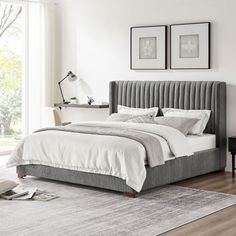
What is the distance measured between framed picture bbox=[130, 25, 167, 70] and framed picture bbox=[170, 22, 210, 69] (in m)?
0.14

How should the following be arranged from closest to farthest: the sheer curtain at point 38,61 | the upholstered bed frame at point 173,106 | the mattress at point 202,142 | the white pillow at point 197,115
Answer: the upholstered bed frame at point 173,106 → the mattress at point 202,142 → the white pillow at point 197,115 → the sheer curtain at point 38,61

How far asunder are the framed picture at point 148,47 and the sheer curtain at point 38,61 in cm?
145

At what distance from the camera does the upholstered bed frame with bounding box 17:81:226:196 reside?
19.5 ft

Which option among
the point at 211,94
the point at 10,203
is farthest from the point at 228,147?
the point at 10,203

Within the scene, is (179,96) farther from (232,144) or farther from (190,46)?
(232,144)

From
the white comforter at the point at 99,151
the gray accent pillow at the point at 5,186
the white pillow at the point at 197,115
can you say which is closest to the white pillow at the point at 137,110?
the white pillow at the point at 197,115

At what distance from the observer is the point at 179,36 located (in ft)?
24.6

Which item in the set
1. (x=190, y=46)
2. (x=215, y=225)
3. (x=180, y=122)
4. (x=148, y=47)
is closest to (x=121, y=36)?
(x=148, y=47)

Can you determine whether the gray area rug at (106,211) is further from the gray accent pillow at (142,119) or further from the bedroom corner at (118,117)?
the gray accent pillow at (142,119)

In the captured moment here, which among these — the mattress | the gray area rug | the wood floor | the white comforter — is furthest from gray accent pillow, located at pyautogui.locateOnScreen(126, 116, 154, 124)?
the wood floor

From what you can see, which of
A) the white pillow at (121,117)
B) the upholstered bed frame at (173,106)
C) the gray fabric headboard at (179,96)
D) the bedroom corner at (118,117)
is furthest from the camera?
the white pillow at (121,117)

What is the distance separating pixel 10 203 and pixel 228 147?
280 cm

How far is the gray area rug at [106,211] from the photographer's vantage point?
14.9 feet

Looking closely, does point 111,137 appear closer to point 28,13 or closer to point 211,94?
point 211,94
